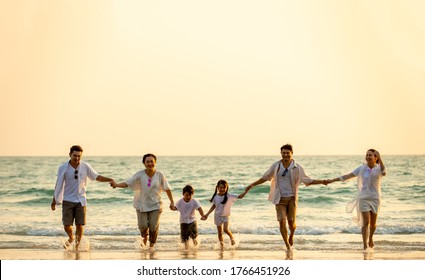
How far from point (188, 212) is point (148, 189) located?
4.75ft

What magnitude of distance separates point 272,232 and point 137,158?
158 ft

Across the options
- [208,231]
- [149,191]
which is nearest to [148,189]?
[149,191]

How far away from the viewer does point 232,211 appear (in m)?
28.7

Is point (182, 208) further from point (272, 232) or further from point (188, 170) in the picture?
point (188, 170)

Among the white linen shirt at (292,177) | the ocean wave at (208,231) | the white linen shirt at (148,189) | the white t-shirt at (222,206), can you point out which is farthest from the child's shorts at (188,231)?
the ocean wave at (208,231)

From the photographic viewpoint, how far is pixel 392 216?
27969 mm

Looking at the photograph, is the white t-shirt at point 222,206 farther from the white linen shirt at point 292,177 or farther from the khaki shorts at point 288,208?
the khaki shorts at point 288,208

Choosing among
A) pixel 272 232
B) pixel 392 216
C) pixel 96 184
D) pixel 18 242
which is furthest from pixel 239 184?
pixel 18 242

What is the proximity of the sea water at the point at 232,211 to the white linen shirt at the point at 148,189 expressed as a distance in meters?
1.74

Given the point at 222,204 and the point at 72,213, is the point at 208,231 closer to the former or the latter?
the point at 222,204

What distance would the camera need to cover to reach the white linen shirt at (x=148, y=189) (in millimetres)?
15648

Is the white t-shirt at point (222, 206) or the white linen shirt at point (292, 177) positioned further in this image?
the white t-shirt at point (222, 206)

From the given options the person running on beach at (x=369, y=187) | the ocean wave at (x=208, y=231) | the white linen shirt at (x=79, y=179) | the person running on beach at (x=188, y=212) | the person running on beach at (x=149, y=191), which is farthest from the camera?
the ocean wave at (x=208, y=231)

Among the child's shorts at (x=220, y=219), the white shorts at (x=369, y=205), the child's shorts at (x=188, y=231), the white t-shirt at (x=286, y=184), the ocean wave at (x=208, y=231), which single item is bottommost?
the ocean wave at (x=208, y=231)
